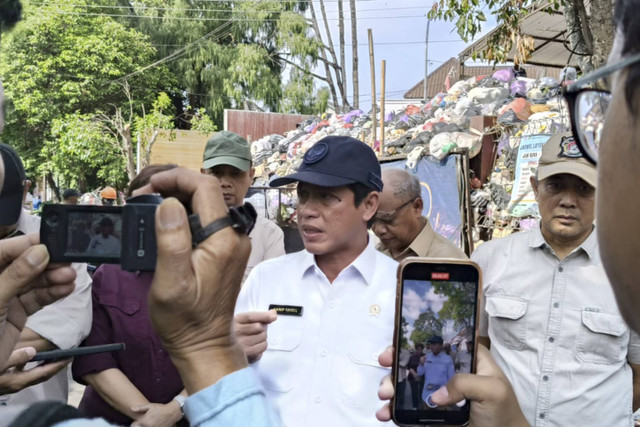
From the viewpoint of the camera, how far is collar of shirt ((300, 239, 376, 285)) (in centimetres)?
234

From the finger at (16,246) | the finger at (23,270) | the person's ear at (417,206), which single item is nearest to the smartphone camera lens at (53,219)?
the finger at (23,270)

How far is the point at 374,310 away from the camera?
7.36ft

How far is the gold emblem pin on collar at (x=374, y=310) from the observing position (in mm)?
2232

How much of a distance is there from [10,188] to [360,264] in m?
1.19

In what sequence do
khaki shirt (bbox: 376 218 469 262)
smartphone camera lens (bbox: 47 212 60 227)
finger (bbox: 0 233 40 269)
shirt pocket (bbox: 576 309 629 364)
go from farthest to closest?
1. khaki shirt (bbox: 376 218 469 262)
2. shirt pocket (bbox: 576 309 629 364)
3. finger (bbox: 0 233 40 269)
4. smartphone camera lens (bbox: 47 212 60 227)

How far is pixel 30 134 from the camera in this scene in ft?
94.8

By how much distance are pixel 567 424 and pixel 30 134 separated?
3014 cm

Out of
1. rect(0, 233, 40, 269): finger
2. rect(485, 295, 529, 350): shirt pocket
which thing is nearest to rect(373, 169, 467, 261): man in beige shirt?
rect(485, 295, 529, 350): shirt pocket

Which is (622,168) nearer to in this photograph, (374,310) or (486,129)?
(374,310)

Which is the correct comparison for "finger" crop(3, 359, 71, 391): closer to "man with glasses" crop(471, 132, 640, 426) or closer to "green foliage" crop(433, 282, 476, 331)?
"green foliage" crop(433, 282, 476, 331)

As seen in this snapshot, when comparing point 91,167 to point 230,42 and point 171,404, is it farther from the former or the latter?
point 171,404

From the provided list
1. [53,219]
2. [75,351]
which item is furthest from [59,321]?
[53,219]

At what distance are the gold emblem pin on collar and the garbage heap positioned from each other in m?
6.04

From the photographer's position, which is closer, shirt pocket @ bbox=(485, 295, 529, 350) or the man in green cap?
shirt pocket @ bbox=(485, 295, 529, 350)
